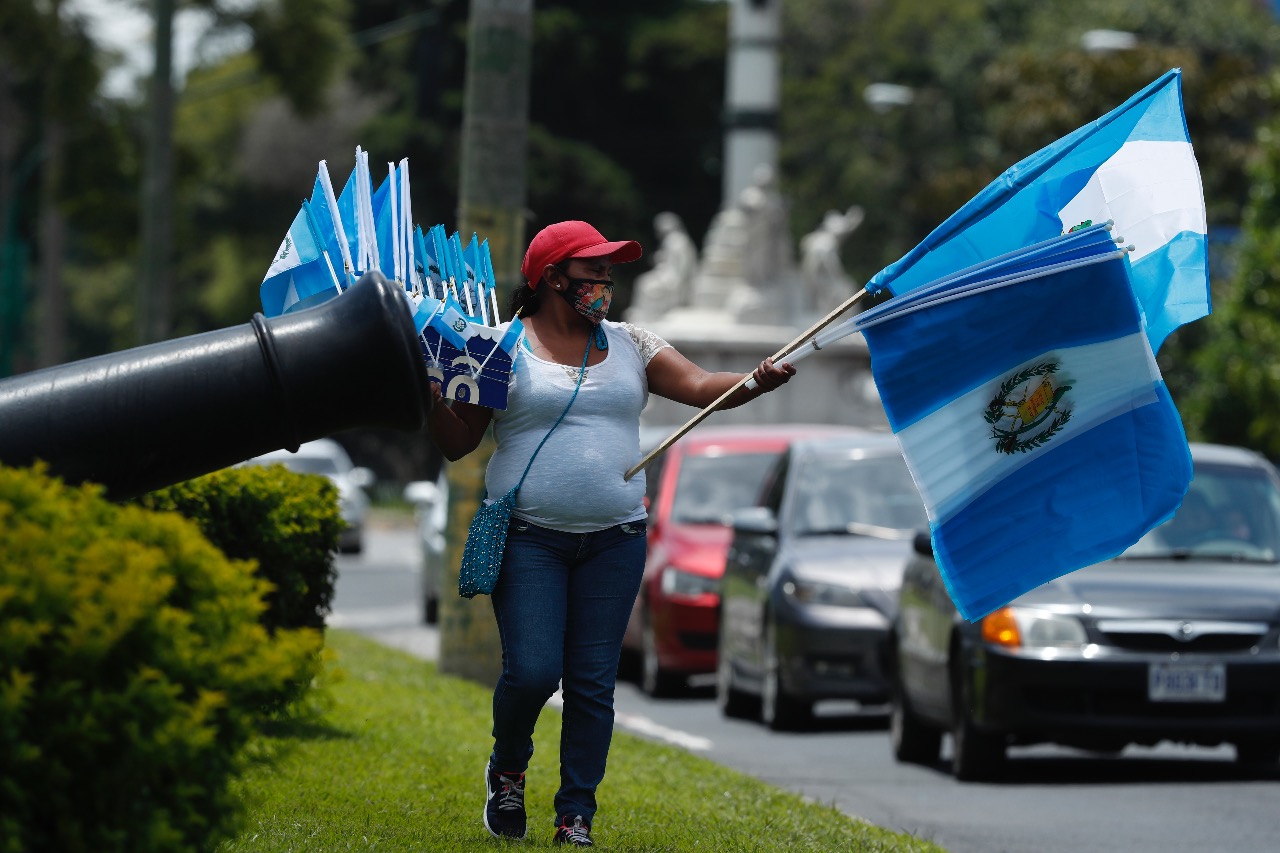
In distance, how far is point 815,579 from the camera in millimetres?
14453

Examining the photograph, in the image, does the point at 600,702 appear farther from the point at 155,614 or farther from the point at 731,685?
the point at 731,685

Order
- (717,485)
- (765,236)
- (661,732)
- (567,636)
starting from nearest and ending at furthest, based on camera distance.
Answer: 1. (567,636)
2. (661,732)
3. (717,485)
4. (765,236)

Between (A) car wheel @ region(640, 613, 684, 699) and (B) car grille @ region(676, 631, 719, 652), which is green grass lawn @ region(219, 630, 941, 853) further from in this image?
(A) car wheel @ region(640, 613, 684, 699)

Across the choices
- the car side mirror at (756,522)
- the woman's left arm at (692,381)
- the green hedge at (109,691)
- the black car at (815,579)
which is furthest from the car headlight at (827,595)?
the green hedge at (109,691)

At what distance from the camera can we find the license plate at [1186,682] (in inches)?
447

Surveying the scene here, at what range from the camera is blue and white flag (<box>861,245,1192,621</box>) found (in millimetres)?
7438

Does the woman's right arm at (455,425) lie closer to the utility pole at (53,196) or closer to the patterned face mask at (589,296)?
the patterned face mask at (589,296)

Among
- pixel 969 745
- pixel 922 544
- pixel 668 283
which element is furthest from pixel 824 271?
pixel 969 745

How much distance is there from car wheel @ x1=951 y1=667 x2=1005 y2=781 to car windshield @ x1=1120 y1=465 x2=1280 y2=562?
1165 mm

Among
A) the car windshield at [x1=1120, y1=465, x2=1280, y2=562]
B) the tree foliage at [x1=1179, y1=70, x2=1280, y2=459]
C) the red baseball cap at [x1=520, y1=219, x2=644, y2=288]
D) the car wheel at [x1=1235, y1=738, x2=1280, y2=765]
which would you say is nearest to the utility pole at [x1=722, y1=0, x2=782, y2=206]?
the tree foliage at [x1=1179, y1=70, x2=1280, y2=459]

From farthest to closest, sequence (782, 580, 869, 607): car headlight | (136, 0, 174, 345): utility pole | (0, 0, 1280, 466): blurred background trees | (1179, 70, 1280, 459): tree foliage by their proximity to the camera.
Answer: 1. (0, 0, 1280, 466): blurred background trees
2. (1179, 70, 1280, 459): tree foliage
3. (136, 0, 174, 345): utility pole
4. (782, 580, 869, 607): car headlight

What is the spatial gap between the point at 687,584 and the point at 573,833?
9704mm

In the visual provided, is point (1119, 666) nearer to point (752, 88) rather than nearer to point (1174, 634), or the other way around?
point (1174, 634)

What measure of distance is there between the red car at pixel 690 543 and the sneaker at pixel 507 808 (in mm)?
9016
